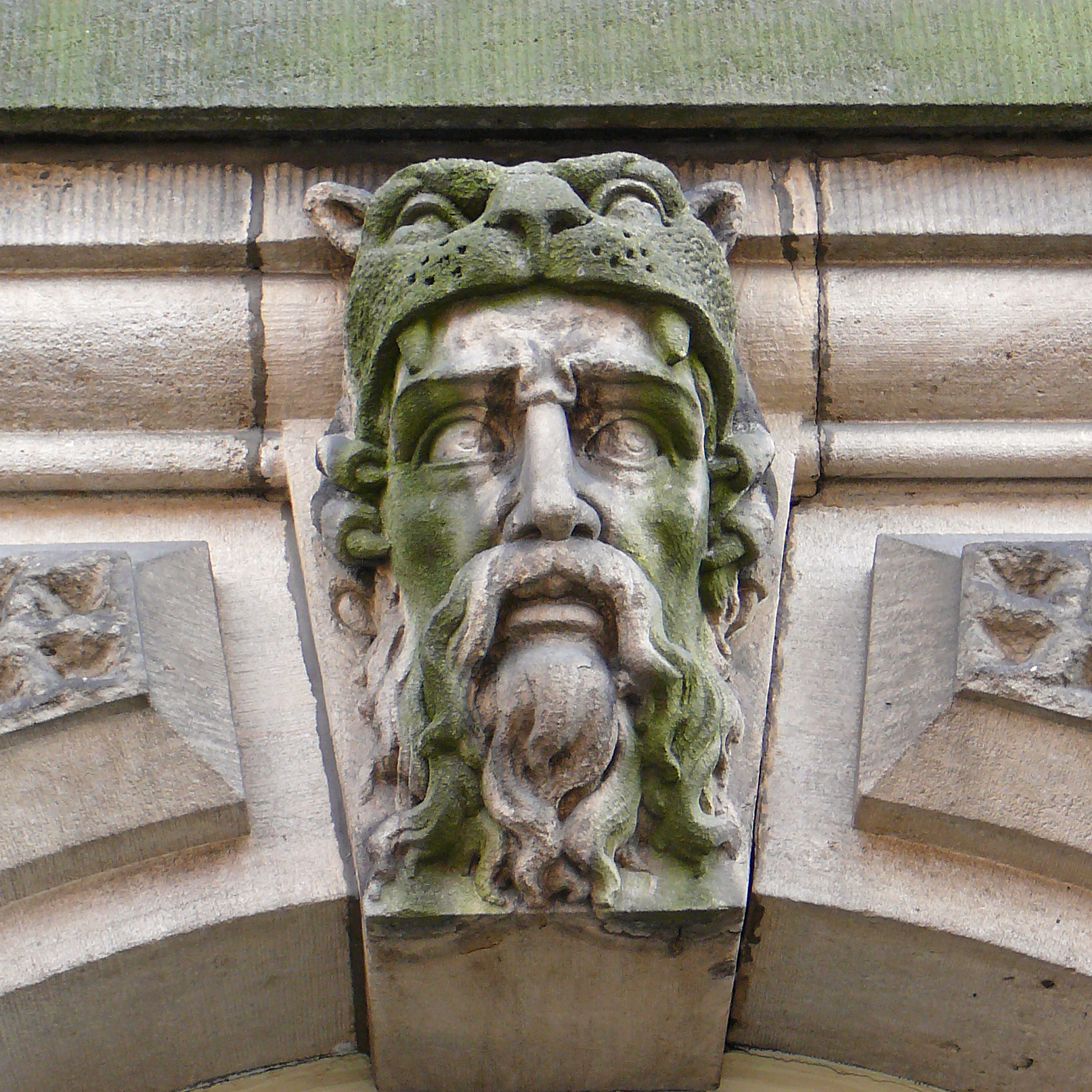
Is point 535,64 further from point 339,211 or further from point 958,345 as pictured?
point 958,345

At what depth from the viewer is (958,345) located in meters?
1.84

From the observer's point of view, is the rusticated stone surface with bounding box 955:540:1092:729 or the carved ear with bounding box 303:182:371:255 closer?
the rusticated stone surface with bounding box 955:540:1092:729

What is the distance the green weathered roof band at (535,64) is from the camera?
5.91 ft

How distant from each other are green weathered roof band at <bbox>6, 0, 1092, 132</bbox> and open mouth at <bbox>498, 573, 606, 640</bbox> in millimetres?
714

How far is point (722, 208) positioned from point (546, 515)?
2.03 feet

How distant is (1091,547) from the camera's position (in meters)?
1.64

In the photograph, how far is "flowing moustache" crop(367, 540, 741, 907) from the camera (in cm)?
138

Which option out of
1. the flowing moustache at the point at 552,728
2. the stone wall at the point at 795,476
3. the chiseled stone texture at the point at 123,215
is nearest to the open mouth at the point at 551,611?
the flowing moustache at the point at 552,728

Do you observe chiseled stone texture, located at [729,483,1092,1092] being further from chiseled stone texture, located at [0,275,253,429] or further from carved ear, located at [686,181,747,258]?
chiseled stone texture, located at [0,275,253,429]

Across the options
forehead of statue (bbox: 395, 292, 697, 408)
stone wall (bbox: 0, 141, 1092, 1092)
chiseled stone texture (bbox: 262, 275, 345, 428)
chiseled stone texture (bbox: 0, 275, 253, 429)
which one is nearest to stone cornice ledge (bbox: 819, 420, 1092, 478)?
stone wall (bbox: 0, 141, 1092, 1092)

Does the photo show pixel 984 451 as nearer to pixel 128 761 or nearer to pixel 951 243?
pixel 951 243

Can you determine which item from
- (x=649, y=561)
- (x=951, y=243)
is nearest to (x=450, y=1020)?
(x=649, y=561)

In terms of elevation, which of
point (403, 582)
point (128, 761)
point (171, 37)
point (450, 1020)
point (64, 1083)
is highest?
point (171, 37)

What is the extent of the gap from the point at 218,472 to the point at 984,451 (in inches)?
38.3
